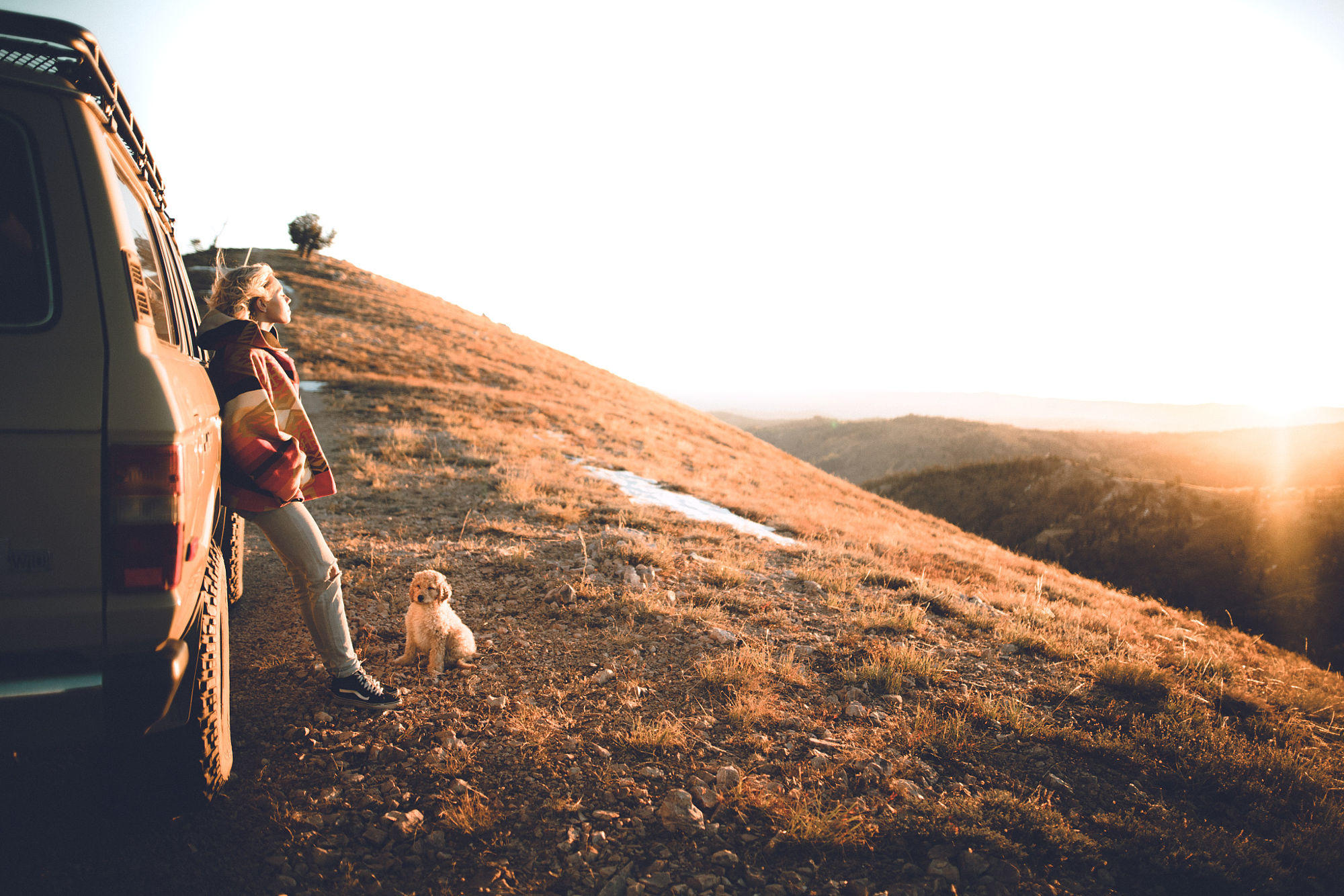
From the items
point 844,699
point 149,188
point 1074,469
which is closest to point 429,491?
point 149,188

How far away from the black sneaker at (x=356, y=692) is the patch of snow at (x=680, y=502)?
5766 mm

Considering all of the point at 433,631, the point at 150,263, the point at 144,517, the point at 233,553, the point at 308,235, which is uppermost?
the point at 308,235

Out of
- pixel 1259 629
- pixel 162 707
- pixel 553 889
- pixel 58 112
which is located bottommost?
pixel 1259 629

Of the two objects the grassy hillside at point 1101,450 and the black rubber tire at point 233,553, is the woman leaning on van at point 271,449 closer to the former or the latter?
the black rubber tire at point 233,553

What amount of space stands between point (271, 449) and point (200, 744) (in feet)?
4.09

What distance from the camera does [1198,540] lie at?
57.1 ft

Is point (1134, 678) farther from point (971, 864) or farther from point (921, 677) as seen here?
point (971, 864)

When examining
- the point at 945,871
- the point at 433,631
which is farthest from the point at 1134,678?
the point at 433,631

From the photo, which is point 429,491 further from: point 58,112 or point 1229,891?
point 1229,891

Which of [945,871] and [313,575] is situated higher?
[313,575]

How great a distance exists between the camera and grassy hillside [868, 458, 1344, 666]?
46.0 feet

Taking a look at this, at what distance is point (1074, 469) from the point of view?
24188 millimetres

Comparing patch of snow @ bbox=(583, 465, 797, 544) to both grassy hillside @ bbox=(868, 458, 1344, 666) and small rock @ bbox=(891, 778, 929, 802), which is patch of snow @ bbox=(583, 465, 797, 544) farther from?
grassy hillside @ bbox=(868, 458, 1344, 666)

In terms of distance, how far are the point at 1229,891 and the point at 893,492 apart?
30.2 metres
